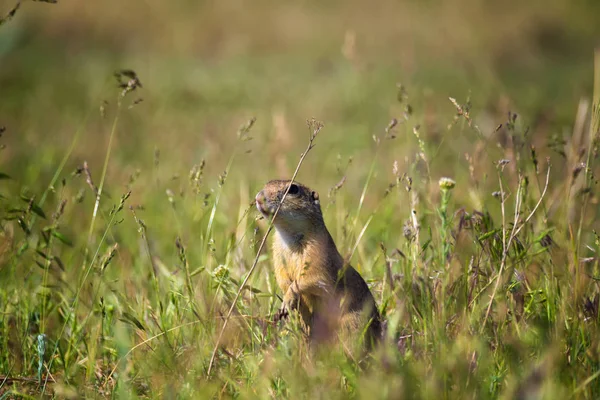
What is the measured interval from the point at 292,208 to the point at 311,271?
313mm

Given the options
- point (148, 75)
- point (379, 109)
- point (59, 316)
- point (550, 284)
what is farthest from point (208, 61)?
point (550, 284)

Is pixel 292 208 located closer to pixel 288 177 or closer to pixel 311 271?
pixel 311 271

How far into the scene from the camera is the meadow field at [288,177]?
7.04ft

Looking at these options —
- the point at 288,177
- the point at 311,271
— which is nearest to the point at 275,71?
the point at 288,177

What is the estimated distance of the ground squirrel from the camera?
2.42m

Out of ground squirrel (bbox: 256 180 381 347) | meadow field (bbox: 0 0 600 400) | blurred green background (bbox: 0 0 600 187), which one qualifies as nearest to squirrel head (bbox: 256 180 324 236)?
ground squirrel (bbox: 256 180 381 347)

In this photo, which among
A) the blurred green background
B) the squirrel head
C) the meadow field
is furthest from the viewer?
the blurred green background

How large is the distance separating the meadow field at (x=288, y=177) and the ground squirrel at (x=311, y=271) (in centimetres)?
12

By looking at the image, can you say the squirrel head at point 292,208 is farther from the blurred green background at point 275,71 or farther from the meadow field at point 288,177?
the blurred green background at point 275,71

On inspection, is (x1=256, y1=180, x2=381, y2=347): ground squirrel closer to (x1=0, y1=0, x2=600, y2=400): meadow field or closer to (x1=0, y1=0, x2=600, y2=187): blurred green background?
(x1=0, y1=0, x2=600, y2=400): meadow field

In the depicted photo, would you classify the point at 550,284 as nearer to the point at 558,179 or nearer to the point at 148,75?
the point at 558,179

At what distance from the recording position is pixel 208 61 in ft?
37.6

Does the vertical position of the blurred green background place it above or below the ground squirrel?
below

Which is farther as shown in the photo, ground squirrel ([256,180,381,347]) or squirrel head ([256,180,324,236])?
squirrel head ([256,180,324,236])
